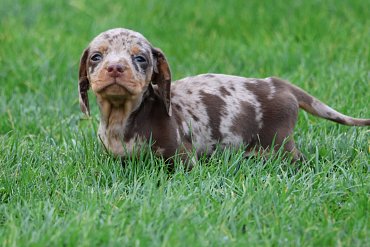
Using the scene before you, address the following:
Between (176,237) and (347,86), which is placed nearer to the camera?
(176,237)

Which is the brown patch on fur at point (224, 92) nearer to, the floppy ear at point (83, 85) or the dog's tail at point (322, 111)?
the dog's tail at point (322, 111)

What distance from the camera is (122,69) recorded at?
16.1 ft

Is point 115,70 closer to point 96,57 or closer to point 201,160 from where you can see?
point 96,57

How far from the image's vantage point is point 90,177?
5156 mm

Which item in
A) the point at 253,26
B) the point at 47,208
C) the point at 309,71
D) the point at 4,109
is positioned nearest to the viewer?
the point at 47,208

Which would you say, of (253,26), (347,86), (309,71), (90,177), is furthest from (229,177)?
(253,26)

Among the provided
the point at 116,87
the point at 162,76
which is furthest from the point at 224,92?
the point at 116,87

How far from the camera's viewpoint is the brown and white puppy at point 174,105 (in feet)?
16.6

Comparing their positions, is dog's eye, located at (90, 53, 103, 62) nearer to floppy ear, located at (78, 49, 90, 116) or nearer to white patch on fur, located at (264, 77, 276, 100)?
floppy ear, located at (78, 49, 90, 116)

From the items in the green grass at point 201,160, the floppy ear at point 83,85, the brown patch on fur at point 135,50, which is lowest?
the green grass at point 201,160

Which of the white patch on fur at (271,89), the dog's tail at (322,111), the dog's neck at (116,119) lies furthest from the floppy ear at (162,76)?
the dog's tail at (322,111)

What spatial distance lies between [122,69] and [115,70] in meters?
0.04

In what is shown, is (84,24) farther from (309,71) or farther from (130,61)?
(130,61)

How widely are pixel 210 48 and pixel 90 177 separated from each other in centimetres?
407
